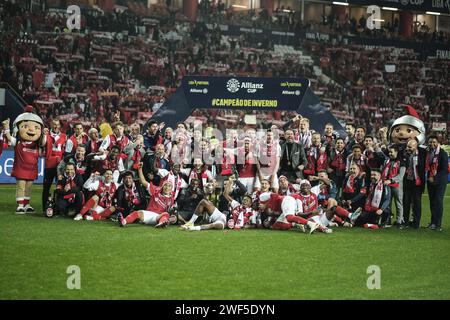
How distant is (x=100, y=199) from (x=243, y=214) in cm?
255

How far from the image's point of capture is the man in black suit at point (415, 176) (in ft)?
39.2

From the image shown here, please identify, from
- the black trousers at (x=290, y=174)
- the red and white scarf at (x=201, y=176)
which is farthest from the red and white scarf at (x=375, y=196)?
the red and white scarf at (x=201, y=176)

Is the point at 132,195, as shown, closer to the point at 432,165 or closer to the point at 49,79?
the point at 432,165

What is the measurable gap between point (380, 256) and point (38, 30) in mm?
21727

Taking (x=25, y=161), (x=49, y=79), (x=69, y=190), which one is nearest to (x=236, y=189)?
(x=69, y=190)

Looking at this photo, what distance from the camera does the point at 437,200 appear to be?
11852 millimetres

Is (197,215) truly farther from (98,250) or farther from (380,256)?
(380,256)

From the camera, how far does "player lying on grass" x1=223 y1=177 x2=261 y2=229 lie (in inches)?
455

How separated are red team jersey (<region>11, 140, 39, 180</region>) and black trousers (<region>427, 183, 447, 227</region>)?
23.0 ft

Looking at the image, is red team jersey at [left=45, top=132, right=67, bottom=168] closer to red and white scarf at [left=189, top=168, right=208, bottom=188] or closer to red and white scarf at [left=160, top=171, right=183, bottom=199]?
red and white scarf at [left=160, top=171, right=183, bottom=199]

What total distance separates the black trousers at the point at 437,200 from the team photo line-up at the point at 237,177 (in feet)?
0.05

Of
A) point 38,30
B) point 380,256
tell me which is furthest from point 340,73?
point 380,256

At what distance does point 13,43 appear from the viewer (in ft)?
86.6

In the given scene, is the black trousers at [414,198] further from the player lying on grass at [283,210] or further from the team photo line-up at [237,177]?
the player lying on grass at [283,210]
